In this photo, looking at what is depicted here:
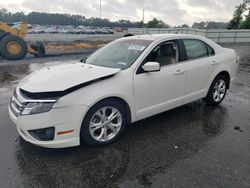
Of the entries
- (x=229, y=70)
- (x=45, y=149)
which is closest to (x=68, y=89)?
(x=45, y=149)

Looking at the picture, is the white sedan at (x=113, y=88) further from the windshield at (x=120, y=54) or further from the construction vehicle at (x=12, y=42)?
the construction vehicle at (x=12, y=42)

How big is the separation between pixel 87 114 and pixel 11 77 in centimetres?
610

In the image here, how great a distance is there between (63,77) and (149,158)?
164 centimetres

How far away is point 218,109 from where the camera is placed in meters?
4.95

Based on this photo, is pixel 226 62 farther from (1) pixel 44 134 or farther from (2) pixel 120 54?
(1) pixel 44 134

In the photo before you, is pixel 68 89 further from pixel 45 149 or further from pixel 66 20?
pixel 66 20

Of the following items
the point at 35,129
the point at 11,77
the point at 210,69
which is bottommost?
the point at 11,77

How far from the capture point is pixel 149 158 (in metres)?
3.14

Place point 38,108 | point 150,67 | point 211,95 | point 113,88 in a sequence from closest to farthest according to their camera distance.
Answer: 1. point 38,108
2. point 113,88
3. point 150,67
4. point 211,95

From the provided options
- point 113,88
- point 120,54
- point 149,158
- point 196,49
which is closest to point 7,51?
point 120,54

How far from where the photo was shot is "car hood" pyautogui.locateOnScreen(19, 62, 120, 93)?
300cm

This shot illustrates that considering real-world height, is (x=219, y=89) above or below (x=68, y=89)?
below

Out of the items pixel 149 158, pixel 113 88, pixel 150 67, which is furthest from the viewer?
pixel 150 67

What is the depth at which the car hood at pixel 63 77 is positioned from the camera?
300 centimetres
